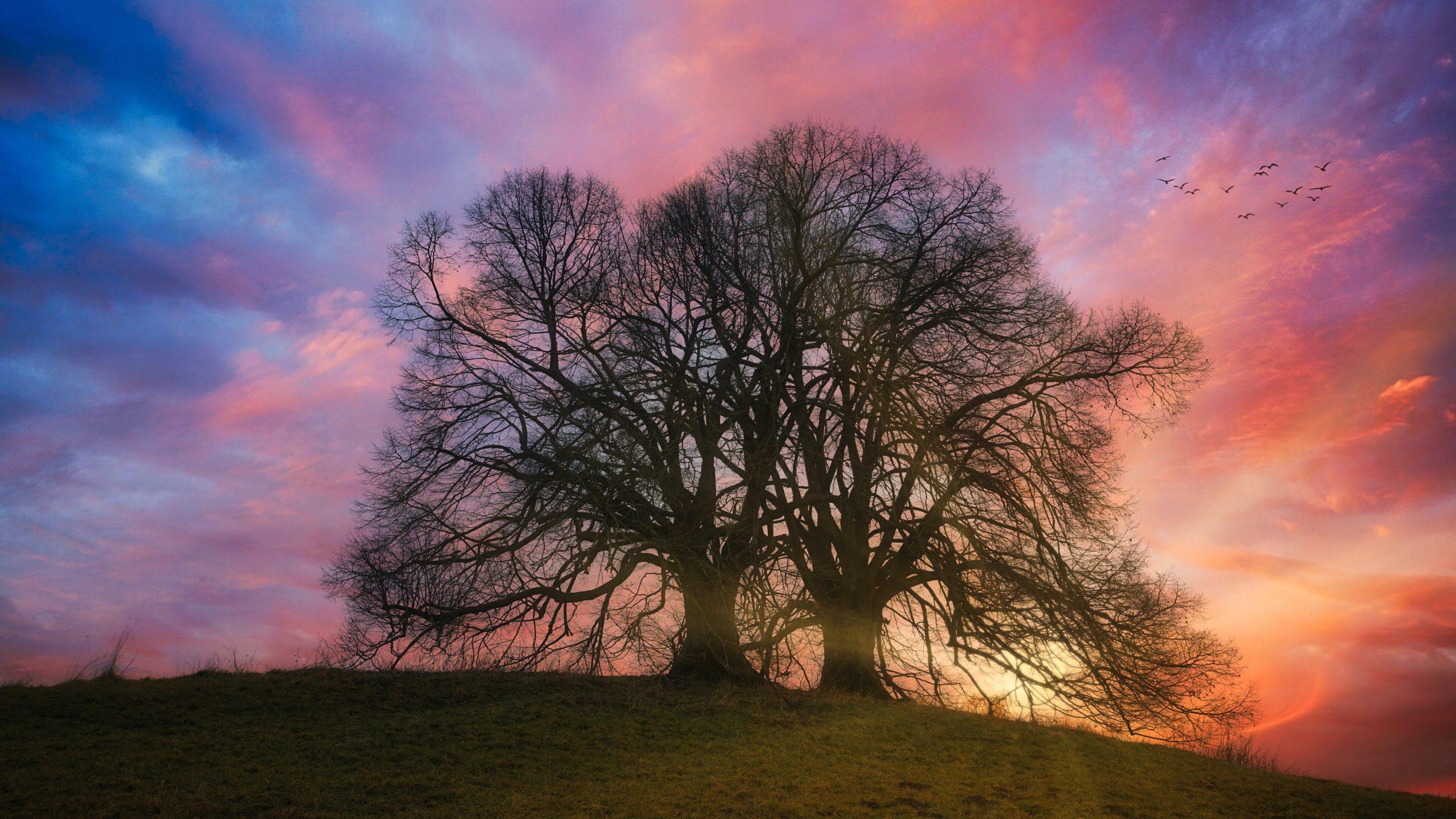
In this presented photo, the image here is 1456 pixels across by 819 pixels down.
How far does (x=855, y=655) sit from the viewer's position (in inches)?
573

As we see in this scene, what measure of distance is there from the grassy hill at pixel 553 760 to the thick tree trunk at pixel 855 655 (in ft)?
6.02

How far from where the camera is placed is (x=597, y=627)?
12.3m

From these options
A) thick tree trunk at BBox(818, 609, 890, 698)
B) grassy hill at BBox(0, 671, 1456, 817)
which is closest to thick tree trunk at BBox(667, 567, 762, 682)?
grassy hill at BBox(0, 671, 1456, 817)

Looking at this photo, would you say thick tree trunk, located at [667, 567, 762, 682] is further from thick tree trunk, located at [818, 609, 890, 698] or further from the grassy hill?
thick tree trunk, located at [818, 609, 890, 698]

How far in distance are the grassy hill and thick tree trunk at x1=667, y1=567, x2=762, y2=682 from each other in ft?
3.13

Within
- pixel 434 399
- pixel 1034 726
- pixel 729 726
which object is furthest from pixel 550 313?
pixel 1034 726

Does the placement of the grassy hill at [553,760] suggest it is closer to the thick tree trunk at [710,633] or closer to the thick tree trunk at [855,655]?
the thick tree trunk at [710,633]

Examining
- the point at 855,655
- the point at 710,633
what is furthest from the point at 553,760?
the point at 855,655

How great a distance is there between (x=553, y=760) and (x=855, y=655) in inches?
261

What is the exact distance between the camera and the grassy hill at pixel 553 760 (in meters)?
7.85

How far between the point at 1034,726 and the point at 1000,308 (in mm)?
6765

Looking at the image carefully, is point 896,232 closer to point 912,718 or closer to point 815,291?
point 815,291

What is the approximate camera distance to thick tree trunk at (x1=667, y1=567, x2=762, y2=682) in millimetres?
12086

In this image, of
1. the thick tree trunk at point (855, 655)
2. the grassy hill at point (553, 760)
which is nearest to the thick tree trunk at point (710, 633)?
the grassy hill at point (553, 760)
